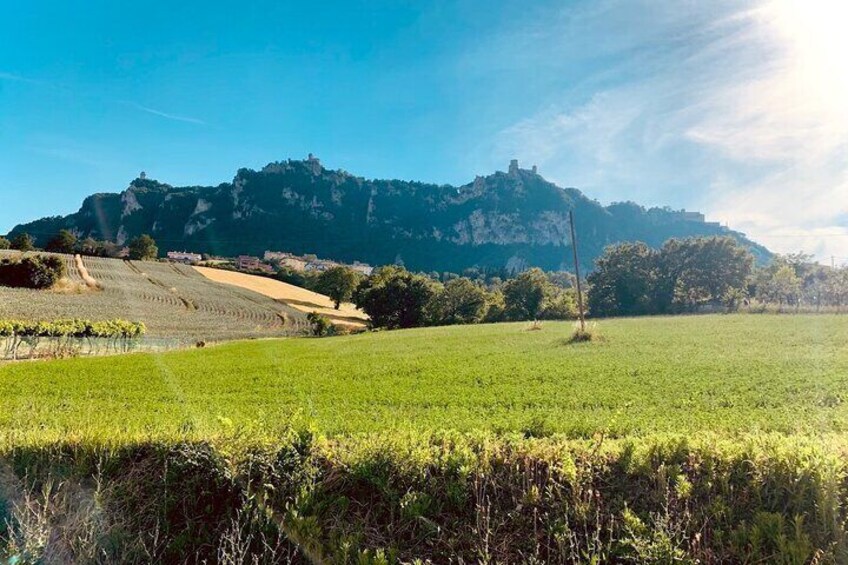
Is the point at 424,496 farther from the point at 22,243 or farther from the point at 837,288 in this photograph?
the point at 22,243

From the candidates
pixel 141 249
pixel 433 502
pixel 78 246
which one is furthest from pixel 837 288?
pixel 78 246

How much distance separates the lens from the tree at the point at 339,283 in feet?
375

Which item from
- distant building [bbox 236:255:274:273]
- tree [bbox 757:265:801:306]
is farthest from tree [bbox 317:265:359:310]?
tree [bbox 757:265:801:306]

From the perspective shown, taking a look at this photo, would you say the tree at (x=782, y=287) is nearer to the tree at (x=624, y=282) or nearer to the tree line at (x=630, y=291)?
the tree line at (x=630, y=291)

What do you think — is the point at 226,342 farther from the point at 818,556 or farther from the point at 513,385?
the point at 818,556

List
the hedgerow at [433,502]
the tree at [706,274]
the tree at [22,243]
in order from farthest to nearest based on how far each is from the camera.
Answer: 1. the tree at [22,243]
2. the tree at [706,274]
3. the hedgerow at [433,502]

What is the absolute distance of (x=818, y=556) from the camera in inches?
187

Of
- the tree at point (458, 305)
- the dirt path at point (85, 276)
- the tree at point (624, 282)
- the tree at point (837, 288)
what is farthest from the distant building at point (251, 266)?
the tree at point (837, 288)

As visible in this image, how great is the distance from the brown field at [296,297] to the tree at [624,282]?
4786 cm

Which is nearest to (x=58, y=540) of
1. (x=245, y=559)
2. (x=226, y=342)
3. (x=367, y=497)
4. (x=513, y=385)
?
(x=245, y=559)

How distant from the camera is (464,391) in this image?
59.5 ft

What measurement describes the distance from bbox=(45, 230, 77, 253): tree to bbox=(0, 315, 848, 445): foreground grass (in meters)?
108

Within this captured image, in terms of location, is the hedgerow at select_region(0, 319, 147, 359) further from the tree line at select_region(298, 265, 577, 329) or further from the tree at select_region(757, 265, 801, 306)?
the tree at select_region(757, 265, 801, 306)

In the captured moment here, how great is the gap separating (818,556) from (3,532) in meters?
10.0
